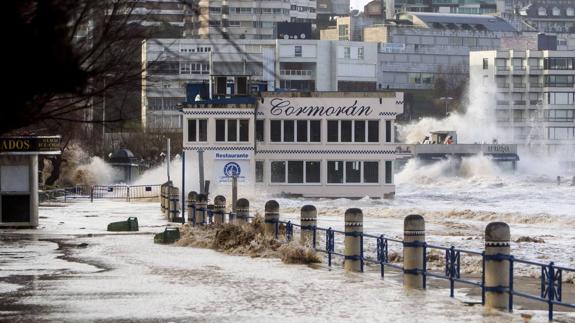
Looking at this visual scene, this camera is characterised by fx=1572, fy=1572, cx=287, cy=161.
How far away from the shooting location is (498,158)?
133125 mm

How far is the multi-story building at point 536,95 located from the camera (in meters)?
162

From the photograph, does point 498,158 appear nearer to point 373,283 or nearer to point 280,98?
point 280,98

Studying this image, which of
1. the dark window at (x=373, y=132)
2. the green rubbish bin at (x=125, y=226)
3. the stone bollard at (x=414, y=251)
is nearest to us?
the stone bollard at (x=414, y=251)

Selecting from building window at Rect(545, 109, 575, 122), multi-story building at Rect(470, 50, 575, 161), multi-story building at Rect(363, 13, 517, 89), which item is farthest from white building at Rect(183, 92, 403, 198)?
multi-story building at Rect(363, 13, 517, 89)

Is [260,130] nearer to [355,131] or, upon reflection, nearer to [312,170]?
[312,170]

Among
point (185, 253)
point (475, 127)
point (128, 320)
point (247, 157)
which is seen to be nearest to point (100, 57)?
point (128, 320)

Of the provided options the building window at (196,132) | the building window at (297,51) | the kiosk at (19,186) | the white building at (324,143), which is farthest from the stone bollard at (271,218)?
the building window at (297,51)

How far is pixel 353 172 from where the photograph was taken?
7219 centimetres

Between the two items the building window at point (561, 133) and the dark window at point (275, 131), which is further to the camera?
the building window at point (561, 133)

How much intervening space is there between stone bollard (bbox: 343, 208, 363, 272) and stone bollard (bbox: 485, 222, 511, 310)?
5879mm

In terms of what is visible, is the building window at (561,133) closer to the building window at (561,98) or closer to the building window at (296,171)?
the building window at (561,98)

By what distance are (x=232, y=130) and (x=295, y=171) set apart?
3.64m

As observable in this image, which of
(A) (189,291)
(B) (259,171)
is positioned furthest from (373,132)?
(A) (189,291)

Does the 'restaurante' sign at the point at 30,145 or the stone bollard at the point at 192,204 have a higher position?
the 'restaurante' sign at the point at 30,145
